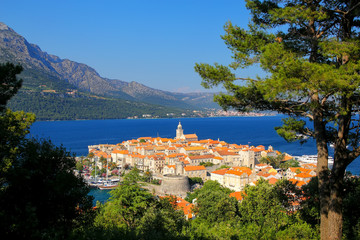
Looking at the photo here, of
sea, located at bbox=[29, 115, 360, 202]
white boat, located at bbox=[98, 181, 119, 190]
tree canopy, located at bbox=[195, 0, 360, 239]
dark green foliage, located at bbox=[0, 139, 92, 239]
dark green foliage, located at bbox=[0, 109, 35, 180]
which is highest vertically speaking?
tree canopy, located at bbox=[195, 0, 360, 239]

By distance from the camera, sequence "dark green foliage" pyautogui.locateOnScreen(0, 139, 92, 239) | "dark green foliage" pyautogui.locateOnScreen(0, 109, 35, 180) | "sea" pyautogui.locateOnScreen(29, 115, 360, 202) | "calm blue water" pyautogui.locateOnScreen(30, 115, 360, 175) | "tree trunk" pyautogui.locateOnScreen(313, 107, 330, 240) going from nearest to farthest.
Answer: "dark green foliage" pyautogui.locateOnScreen(0, 139, 92, 239), "tree trunk" pyautogui.locateOnScreen(313, 107, 330, 240), "dark green foliage" pyautogui.locateOnScreen(0, 109, 35, 180), "sea" pyautogui.locateOnScreen(29, 115, 360, 202), "calm blue water" pyautogui.locateOnScreen(30, 115, 360, 175)

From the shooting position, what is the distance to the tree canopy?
582 cm

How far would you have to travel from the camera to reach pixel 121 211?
12.2m

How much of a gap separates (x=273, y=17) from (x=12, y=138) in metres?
7.46

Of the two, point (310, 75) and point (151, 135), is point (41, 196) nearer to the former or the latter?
point (310, 75)

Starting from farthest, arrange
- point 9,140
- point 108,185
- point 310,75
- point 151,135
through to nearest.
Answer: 1. point 151,135
2. point 108,185
3. point 9,140
4. point 310,75

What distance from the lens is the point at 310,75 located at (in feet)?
19.2

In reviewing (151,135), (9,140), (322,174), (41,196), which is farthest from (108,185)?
(151,135)

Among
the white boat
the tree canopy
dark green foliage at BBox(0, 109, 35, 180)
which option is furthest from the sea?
the tree canopy

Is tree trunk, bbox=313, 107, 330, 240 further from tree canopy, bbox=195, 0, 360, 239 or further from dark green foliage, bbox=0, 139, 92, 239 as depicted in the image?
dark green foliage, bbox=0, 139, 92, 239

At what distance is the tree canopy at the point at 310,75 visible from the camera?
5.82 metres

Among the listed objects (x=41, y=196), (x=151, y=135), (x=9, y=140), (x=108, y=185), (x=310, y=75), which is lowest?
(x=108, y=185)

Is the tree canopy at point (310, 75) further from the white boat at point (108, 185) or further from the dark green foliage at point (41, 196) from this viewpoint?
the white boat at point (108, 185)

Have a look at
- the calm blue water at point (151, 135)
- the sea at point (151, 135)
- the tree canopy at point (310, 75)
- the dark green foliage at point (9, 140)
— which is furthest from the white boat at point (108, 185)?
the tree canopy at point (310, 75)
